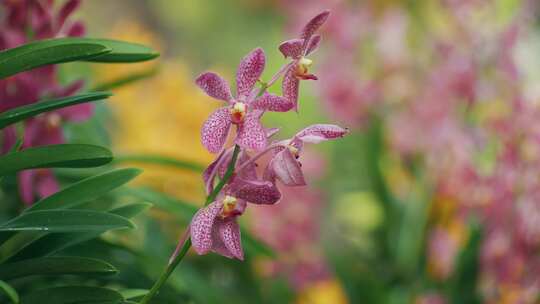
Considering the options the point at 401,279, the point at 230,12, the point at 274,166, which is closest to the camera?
the point at 274,166

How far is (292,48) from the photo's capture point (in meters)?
0.49

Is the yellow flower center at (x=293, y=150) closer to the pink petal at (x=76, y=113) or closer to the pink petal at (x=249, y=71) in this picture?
the pink petal at (x=249, y=71)

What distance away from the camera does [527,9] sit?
4.22ft

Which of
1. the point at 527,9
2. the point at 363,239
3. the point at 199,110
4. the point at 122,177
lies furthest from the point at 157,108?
the point at 122,177

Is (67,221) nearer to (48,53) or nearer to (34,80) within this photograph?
(48,53)

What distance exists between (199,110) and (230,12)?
2.52 metres

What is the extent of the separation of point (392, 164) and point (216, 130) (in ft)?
3.15

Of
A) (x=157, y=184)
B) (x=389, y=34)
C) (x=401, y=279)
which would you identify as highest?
(x=389, y=34)

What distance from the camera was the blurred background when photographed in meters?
1.08

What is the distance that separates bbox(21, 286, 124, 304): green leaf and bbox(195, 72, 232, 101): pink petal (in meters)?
0.14

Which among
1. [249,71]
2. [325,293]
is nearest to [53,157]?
[249,71]

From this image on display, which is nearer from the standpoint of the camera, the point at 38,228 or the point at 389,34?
the point at 38,228

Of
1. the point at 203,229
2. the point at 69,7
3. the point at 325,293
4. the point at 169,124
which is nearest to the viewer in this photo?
the point at 203,229

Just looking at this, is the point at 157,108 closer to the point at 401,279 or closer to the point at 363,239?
the point at 363,239
